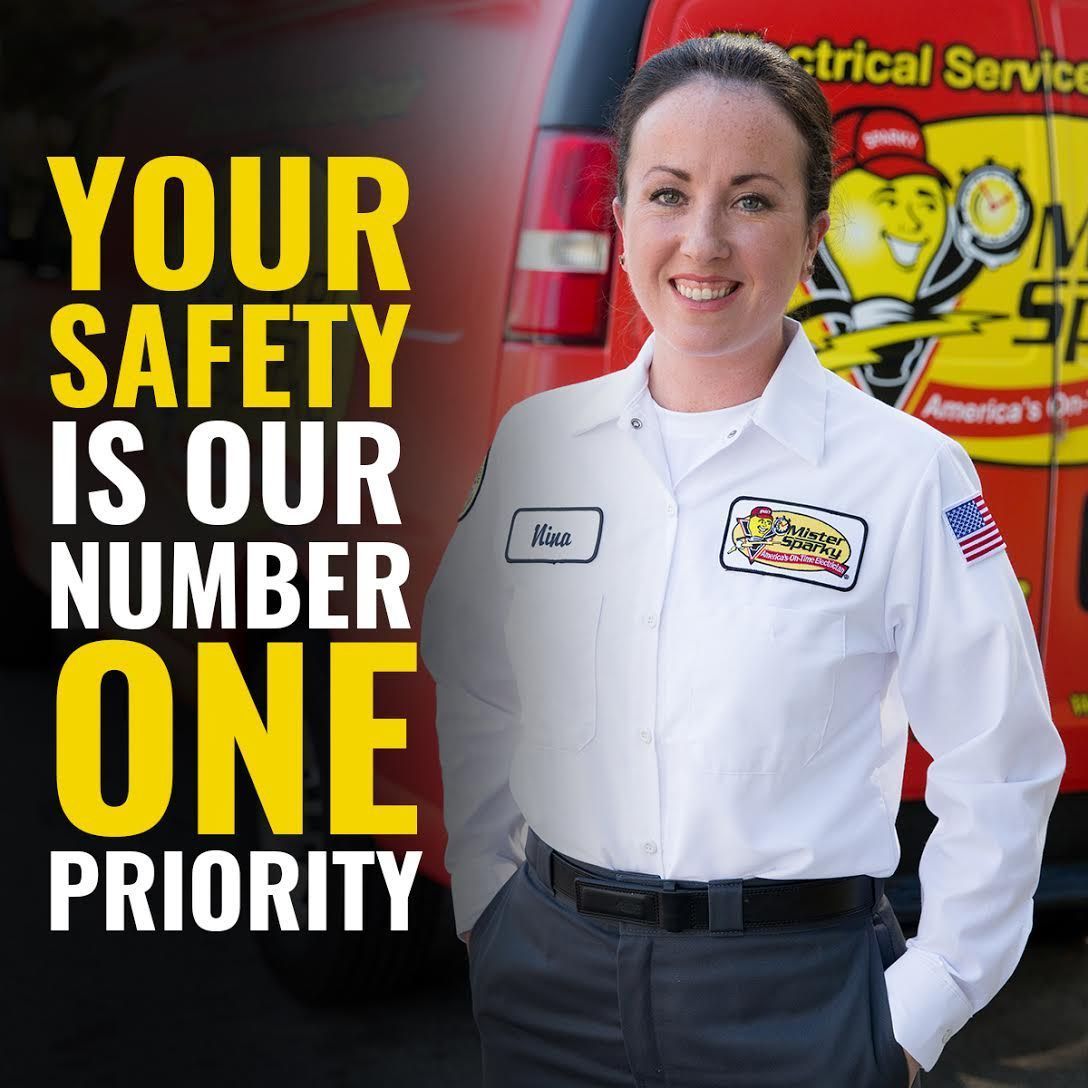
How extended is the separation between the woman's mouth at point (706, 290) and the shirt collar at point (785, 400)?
0.10 meters

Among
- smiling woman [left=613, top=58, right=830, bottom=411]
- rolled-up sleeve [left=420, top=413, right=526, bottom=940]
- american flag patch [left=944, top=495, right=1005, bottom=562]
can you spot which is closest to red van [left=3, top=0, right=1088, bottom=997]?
rolled-up sleeve [left=420, top=413, right=526, bottom=940]

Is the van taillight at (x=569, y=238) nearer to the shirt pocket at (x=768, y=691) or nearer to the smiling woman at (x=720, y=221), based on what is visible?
the smiling woman at (x=720, y=221)

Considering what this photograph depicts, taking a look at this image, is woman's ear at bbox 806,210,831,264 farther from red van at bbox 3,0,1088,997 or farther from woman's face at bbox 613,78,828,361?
red van at bbox 3,0,1088,997

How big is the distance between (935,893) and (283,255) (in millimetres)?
1971

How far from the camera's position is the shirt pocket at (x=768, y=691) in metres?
1.66

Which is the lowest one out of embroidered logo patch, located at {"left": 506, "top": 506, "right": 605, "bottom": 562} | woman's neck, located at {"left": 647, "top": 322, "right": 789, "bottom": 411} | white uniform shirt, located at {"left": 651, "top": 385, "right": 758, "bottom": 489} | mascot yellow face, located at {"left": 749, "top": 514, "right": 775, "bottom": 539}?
embroidered logo patch, located at {"left": 506, "top": 506, "right": 605, "bottom": 562}

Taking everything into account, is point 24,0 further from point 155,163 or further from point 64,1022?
point 64,1022

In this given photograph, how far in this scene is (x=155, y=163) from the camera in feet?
13.0

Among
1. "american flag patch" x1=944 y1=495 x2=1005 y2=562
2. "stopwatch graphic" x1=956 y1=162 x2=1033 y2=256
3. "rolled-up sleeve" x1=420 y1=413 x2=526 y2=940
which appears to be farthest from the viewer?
"stopwatch graphic" x1=956 y1=162 x2=1033 y2=256

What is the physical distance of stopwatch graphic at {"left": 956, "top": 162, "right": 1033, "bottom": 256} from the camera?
2816mm

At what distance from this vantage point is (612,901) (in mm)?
1734

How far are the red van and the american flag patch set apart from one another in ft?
3.42

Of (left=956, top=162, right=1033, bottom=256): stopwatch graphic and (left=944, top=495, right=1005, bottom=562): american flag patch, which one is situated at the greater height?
(left=956, top=162, right=1033, bottom=256): stopwatch graphic

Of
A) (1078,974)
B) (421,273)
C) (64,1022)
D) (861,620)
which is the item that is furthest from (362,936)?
(861,620)
